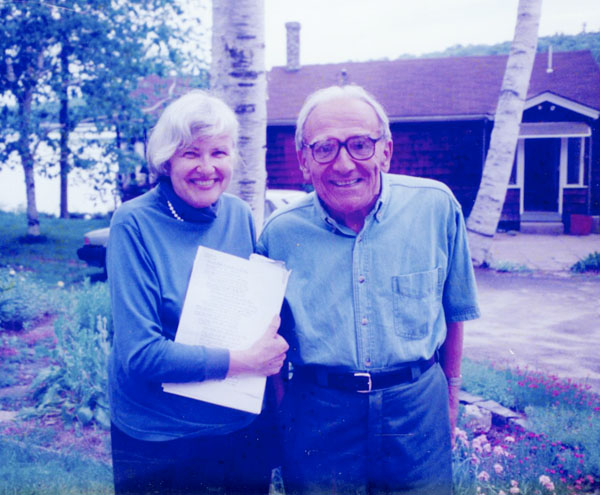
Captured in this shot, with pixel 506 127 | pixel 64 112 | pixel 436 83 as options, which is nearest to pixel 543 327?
pixel 506 127

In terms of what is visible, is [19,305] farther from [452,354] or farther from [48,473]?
[452,354]

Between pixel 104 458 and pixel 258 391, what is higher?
pixel 258 391

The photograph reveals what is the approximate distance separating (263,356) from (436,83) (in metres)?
19.6

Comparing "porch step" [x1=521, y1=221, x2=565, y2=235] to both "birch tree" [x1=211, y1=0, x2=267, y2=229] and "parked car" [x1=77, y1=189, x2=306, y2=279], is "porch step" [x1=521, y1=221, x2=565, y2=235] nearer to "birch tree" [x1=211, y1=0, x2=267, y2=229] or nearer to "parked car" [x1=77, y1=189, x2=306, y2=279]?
"parked car" [x1=77, y1=189, x2=306, y2=279]

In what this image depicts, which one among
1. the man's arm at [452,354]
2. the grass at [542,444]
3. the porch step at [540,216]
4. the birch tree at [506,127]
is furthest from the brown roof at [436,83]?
the man's arm at [452,354]

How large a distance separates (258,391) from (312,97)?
3.29 ft

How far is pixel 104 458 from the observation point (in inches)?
151

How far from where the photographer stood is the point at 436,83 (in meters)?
20.4

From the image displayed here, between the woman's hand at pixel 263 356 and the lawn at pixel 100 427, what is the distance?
1.52 m

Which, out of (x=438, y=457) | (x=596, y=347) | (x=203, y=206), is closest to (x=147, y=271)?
(x=203, y=206)

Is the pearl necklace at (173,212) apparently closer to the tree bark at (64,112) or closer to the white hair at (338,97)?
the white hair at (338,97)

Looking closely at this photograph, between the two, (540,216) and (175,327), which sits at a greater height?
(175,327)

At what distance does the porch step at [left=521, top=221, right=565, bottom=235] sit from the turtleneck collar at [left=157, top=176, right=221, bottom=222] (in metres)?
15.9

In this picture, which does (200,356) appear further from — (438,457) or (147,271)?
(438,457)
